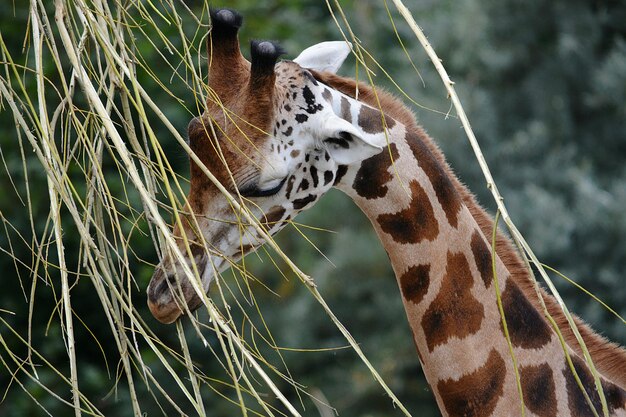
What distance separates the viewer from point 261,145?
245 centimetres

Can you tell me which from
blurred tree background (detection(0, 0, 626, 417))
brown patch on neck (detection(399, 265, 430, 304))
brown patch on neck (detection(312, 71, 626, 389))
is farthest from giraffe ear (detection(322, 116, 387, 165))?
blurred tree background (detection(0, 0, 626, 417))

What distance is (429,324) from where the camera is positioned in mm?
2418

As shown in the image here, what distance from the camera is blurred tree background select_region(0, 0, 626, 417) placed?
5.84 metres

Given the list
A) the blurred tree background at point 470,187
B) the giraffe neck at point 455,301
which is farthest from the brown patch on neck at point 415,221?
the blurred tree background at point 470,187

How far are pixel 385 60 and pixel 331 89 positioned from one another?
17.7ft

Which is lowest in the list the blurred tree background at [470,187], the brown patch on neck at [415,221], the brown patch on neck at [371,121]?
the blurred tree background at [470,187]

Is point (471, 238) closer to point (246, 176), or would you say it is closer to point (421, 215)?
point (421, 215)

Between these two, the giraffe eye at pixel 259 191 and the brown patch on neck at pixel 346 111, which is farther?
the brown patch on neck at pixel 346 111

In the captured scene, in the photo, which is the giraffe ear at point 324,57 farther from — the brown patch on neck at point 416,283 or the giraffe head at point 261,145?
the brown patch on neck at point 416,283

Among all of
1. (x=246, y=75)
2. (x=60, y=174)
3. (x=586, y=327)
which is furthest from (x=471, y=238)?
(x=60, y=174)

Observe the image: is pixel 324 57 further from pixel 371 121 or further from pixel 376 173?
pixel 376 173

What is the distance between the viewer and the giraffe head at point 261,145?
240 cm

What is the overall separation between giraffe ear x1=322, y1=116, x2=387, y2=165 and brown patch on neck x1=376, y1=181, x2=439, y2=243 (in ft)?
0.51

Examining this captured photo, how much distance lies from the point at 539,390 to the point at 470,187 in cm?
439
